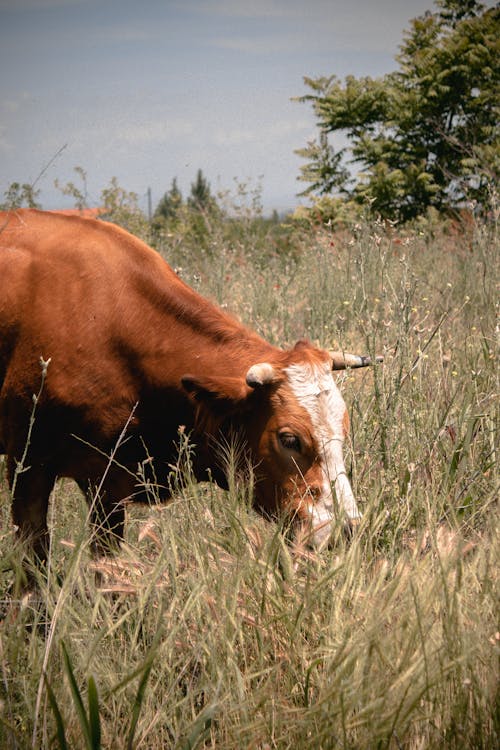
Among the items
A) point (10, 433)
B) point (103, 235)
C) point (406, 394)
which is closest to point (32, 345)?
point (10, 433)

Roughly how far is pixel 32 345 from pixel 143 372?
22.9 inches

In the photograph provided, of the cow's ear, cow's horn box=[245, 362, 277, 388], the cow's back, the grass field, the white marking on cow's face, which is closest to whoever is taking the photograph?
the grass field

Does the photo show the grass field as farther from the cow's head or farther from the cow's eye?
the cow's eye

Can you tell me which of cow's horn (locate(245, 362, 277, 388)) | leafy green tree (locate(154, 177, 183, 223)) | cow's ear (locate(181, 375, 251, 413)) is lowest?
cow's ear (locate(181, 375, 251, 413))

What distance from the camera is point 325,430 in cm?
307

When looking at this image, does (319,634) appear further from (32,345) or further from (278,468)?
(32,345)

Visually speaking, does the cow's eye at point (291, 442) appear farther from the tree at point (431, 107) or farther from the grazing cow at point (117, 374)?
the tree at point (431, 107)

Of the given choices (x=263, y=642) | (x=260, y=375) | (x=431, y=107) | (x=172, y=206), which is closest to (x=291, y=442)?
(x=260, y=375)

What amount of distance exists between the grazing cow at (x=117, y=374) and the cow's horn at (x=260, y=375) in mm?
33

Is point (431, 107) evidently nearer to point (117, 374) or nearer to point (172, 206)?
point (172, 206)

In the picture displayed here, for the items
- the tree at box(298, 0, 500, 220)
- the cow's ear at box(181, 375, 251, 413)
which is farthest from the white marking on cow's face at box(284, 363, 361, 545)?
the tree at box(298, 0, 500, 220)

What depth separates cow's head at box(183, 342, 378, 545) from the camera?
9.91 ft

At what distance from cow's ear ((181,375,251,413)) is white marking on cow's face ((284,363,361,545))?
0.25m

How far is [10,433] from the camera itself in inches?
140
